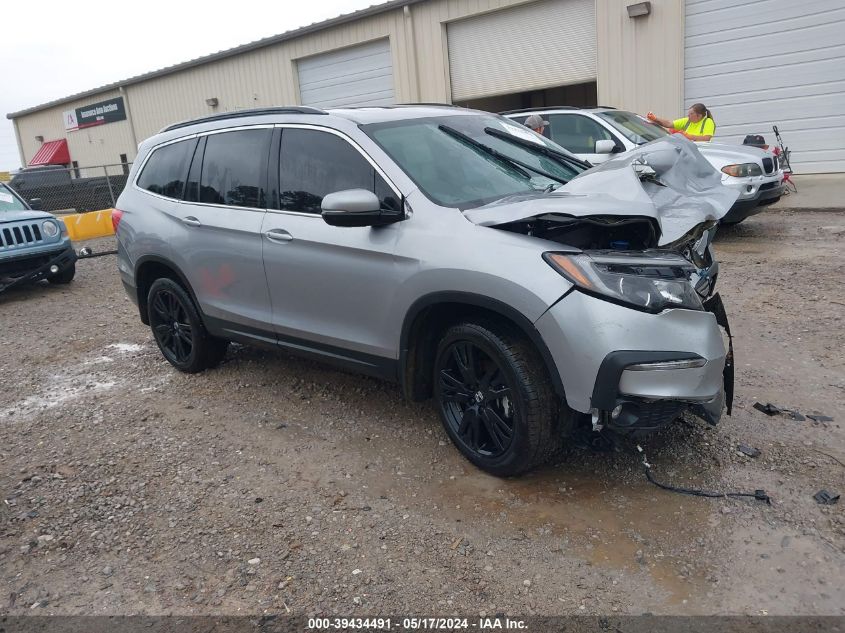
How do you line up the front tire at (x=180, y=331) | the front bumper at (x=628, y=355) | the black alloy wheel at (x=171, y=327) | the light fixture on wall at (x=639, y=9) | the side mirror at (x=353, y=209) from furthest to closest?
the light fixture on wall at (x=639, y=9)
the black alloy wheel at (x=171, y=327)
the front tire at (x=180, y=331)
the side mirror at (x=353, y=209)
the front bumper at (x=628, y=355)

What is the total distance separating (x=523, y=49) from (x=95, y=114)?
72.6 feet

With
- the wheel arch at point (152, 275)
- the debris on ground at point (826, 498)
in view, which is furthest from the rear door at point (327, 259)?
the debris on ground at point (826, 498)

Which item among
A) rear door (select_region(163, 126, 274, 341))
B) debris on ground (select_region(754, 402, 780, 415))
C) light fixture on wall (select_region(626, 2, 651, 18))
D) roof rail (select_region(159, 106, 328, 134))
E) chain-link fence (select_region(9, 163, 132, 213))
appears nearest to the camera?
debris on ground (select_region(754, 402, 780, 415))

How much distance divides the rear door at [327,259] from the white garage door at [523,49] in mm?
13037

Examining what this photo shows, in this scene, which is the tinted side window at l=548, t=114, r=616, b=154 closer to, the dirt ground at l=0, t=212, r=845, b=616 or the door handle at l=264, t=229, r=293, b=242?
the dirt ground at l=0, t=212, r=845, b=616

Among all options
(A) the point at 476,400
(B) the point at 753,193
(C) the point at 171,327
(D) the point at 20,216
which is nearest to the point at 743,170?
(B) the point at 753,193

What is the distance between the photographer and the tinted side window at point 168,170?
515cm

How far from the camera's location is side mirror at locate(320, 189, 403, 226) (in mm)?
3541

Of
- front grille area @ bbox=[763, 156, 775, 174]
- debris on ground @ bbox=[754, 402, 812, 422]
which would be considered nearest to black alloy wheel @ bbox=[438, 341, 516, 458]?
debris on ground @ bbox=[754, 402, 812, 422]

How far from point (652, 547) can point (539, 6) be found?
15386 millimetres

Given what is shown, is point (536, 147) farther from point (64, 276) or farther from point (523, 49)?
point (523, 49)

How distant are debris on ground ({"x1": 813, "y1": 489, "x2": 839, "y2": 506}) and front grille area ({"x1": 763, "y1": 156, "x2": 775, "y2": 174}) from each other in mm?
6958

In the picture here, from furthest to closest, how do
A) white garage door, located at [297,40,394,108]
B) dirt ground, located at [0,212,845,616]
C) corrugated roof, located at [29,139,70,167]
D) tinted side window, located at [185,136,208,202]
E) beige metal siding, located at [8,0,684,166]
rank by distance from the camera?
corrugated roof, located at [29,139,70,167] → white garage door, located at [297,40,394,108] → beige metal siding, located at [8,0,684,166] → tinted side window, located at [185,136,208,202] → dirt ground, located at [0,212,845,616]

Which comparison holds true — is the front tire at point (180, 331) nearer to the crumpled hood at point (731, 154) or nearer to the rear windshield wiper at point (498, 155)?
the rear windshield wiper at point (498, 155)
